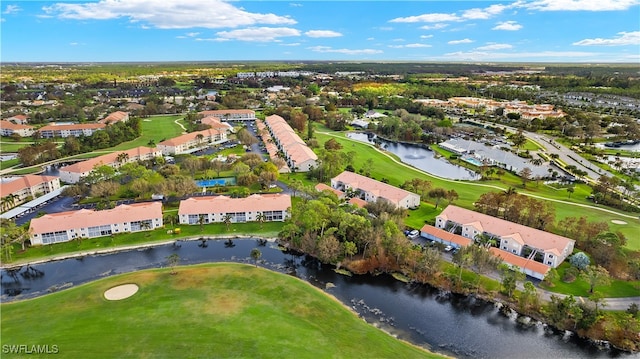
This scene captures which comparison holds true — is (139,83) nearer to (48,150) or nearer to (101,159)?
(48,150)

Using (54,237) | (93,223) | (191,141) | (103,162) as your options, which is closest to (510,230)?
(93,223)

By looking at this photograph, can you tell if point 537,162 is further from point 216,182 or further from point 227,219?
point 227,219

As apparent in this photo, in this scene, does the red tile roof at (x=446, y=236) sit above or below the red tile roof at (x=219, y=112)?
below

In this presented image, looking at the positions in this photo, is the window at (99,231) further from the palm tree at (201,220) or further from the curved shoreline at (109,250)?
the palm tree at (201,220)

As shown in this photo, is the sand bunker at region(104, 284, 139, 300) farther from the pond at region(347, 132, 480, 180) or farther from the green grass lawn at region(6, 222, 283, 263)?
the pond at region(347, 132, 480, 180)

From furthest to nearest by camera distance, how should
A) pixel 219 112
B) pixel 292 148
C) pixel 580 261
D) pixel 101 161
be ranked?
pixel 219 112
pixel 292 148
pixel 101 161
pixel 580 261

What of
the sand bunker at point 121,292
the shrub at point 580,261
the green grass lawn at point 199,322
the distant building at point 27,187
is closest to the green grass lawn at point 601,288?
the shrub at point 580,261

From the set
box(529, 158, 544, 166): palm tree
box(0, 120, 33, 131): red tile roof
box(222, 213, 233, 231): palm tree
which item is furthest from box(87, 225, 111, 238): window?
box(529, 158, 544, 166): palm tree
